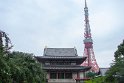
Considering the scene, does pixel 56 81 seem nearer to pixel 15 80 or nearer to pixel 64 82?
pixel 64 82

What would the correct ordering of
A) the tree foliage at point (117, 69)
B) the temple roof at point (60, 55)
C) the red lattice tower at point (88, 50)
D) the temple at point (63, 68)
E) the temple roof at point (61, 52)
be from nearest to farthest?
the tree foliage at point (117, 69) < the temple at point (63, 68) < the temple roof at point (60, 55) < the temple roof at point (61, 52) < the red lattice tower at point (88, 50)

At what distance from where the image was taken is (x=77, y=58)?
Result: 6031cm

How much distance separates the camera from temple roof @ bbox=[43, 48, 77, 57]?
206 feet

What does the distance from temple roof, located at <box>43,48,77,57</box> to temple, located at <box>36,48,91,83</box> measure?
870 mm

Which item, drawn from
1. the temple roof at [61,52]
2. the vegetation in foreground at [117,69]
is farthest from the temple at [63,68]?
the vegetation in foreground at [117,69]

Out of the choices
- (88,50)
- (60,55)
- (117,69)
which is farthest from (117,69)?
(88,50)

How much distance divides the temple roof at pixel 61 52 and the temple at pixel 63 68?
870 millimetres

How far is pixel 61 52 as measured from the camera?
6438cm

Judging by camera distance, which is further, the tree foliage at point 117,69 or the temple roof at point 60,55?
the temple roof at point 60,55

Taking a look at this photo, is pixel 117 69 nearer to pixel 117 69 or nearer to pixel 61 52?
pixel 117 69

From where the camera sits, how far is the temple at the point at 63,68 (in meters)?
59.5

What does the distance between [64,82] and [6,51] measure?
4224 cm

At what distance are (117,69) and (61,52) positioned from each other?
32962 mm

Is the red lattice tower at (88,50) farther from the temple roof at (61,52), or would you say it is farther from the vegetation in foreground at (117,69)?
the vegetation in foreground at (117,69)
